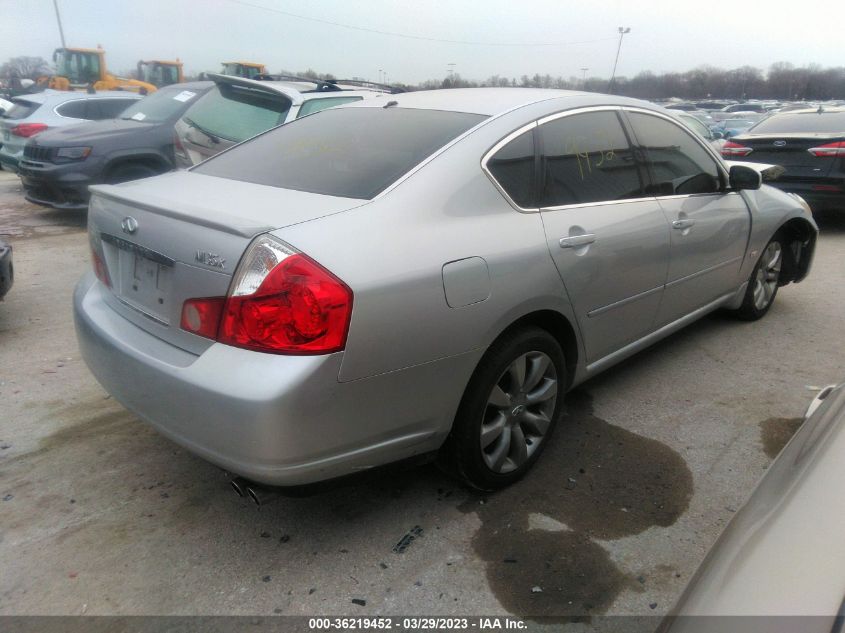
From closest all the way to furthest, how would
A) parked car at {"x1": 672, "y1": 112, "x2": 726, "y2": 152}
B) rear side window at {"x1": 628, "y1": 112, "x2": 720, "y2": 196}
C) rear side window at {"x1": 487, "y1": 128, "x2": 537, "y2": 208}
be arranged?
rear side window at {"x1": 487, "y1": 128, "x2": 537, "y2": 208}, rear side window at {"x1": 628, "y1": 112, "x2": 720, "y2": 196}, parked car at {"x1": 672, "y1": 112, "x2": 726, "y2": 152}

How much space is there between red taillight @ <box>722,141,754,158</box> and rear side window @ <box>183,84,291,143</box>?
565 cm

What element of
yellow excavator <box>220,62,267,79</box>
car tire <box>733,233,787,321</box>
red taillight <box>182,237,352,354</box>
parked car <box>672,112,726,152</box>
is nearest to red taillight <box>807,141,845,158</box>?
parked car <box>672,112,726,152</box>

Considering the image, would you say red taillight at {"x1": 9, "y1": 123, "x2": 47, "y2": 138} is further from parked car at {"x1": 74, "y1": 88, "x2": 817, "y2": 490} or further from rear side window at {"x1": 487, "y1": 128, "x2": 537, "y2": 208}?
rear side window at {"x1": 487, "y1": 128, "x2": 537, "y2": 208}

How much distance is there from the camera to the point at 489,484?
2.60 meters

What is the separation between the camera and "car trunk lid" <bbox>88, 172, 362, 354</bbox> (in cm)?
204

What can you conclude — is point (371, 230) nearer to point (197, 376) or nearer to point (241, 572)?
point (197, 376)

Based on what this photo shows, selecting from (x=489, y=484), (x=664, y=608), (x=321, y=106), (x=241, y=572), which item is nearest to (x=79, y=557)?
(x=241, y=572)

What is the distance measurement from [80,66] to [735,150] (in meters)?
22.7

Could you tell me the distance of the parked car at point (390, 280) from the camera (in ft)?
6.40

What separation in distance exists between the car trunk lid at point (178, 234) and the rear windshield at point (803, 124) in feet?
25.3

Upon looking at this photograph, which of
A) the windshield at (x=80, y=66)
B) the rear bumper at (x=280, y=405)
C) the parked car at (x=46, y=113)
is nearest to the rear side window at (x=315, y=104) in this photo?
the rear bumper at (x=280, y=405)

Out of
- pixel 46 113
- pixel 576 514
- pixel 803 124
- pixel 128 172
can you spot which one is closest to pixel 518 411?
pixel 576 514

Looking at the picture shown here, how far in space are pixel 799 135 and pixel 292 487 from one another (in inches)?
316

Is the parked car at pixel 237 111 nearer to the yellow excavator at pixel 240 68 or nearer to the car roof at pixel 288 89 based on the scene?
the car roof at pixel 288 89
